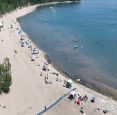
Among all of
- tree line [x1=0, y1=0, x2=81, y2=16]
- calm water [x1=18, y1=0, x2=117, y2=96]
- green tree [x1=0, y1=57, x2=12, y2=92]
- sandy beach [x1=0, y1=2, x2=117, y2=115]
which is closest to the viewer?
sandy beach [x1=0, y1=2, x2=117, y2=115]

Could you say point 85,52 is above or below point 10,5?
below

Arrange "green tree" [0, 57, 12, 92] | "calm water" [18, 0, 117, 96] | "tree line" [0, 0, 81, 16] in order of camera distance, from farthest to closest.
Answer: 1. "tree line" [0, 0, 81, 16]
2. "calm water" [18, 0, 117, 96]
3. "green tree" [0, 57, 12, 92]

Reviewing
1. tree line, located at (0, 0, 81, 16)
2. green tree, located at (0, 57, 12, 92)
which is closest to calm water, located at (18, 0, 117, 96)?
green tree, located at (0, 57, 12, 92)

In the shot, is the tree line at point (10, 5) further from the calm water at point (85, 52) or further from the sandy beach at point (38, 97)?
the sandy beach at point (38, 97)

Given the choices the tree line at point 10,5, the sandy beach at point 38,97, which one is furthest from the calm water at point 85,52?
the tree line at point 10,5

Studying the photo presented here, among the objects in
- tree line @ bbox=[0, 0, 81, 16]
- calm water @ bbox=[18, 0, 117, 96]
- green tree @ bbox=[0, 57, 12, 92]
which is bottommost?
calm water @ bbox=[18, 0, 117, 96]

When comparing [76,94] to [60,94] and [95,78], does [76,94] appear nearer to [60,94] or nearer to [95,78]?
[60,94]

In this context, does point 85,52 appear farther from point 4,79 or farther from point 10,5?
point 10,5

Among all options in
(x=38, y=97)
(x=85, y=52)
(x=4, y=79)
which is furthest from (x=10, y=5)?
(x=38, y=97)

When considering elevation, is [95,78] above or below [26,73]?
below

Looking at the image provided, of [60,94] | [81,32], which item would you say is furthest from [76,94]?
[81,32]

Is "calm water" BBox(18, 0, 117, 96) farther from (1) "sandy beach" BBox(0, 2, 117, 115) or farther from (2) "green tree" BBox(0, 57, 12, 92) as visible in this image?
(2) "green tree" BBox(0, 57, 12, 92)
